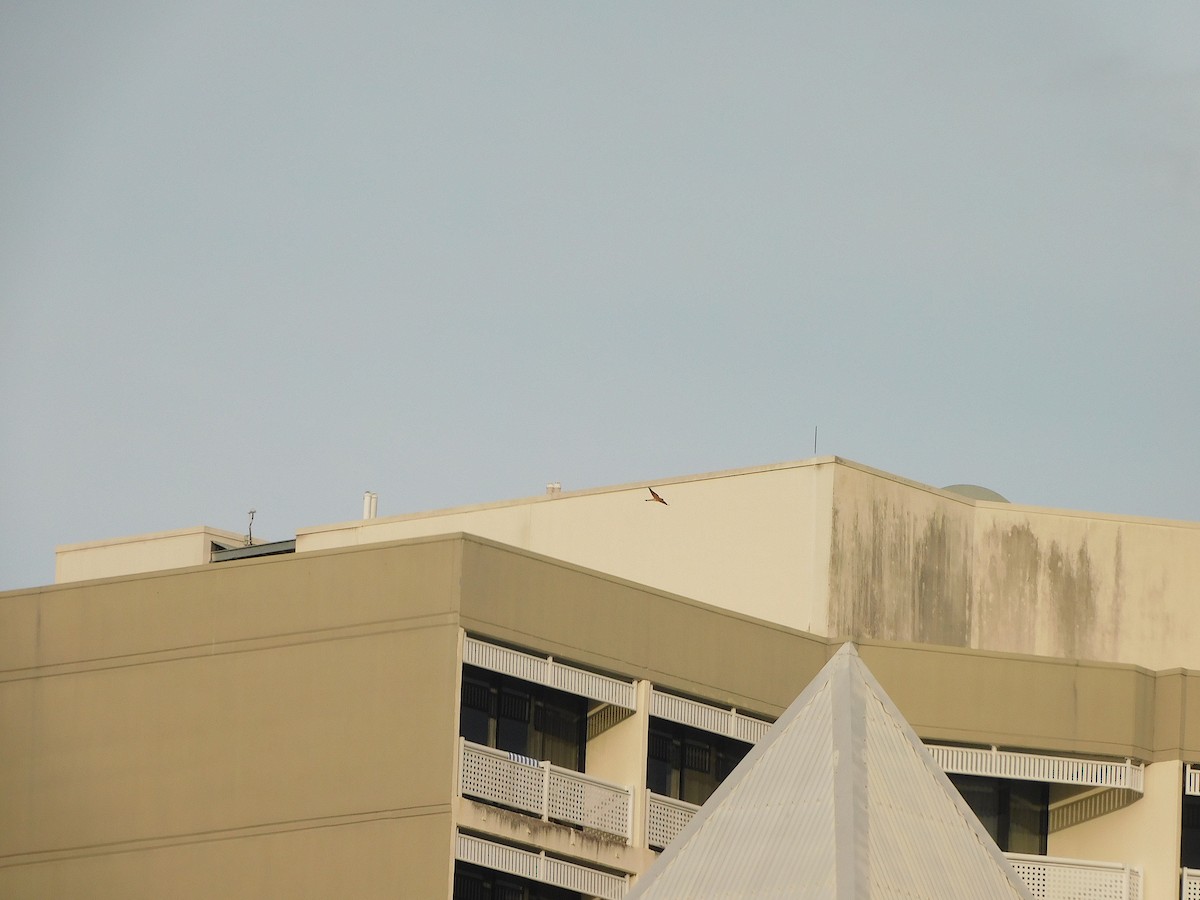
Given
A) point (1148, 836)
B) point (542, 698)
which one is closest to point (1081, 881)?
point (1148, 836)

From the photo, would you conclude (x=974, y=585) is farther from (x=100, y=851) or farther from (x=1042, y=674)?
(x=100, y=851)

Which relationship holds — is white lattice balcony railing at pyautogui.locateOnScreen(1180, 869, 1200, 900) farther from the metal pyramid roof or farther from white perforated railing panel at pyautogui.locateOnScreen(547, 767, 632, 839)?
the metal pyramid roof

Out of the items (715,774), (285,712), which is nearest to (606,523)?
(715,774)

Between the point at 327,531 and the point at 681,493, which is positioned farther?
the point at 327,531

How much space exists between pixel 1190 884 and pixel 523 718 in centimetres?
1240

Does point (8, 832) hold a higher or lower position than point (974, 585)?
lower

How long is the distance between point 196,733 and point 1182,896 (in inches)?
680

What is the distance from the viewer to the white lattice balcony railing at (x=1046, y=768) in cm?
5250

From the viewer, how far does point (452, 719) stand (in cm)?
4550

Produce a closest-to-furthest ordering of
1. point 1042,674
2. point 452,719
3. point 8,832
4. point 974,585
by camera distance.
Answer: point 452,719 → point 8,832 → point 1042,674 → point 974,585

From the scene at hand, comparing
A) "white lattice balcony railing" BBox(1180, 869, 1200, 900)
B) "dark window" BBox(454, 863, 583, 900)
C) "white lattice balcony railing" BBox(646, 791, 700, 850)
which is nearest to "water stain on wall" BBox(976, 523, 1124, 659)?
"white lattice balcony railing" BBox(1180, 869, 1200, 900)

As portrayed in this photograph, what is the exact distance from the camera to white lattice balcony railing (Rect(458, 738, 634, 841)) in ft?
151

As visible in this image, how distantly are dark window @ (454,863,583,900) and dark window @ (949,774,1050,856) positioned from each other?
8.68m

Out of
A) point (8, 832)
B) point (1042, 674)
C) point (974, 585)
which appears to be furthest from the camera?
point (974, 585)
